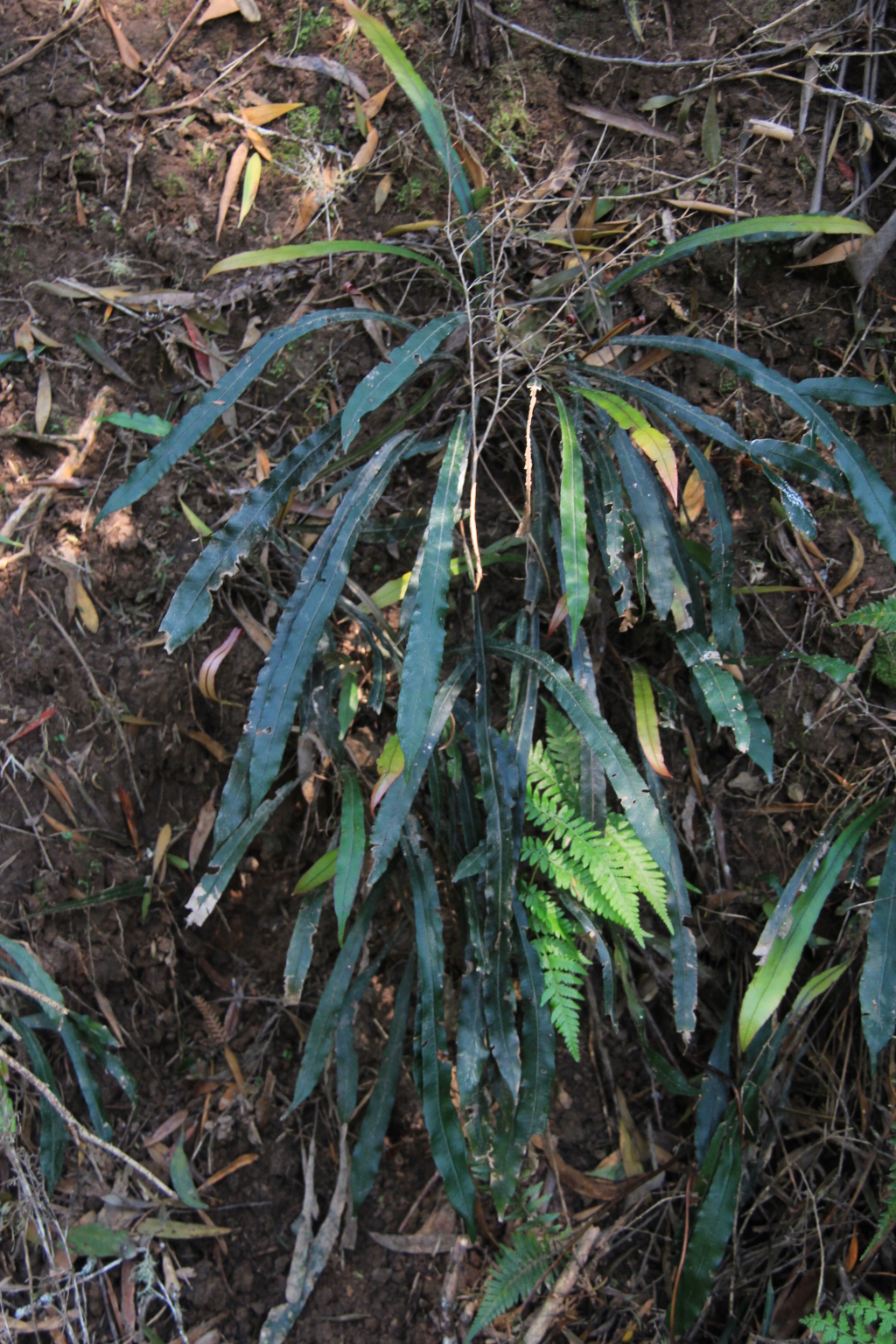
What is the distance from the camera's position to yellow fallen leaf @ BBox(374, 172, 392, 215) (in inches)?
66.2

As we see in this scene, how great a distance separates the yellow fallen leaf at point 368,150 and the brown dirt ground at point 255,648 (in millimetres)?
28

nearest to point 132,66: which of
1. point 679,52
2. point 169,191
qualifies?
point 169,191

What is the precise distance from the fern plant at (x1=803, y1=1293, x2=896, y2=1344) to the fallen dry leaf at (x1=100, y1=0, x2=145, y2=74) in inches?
102

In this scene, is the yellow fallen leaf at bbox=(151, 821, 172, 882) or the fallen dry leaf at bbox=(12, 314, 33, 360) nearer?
the yellow fallen leaf at bbox=(151, 821, 172, 882)

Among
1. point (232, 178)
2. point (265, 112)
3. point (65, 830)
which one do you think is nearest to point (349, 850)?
point (65, 830)

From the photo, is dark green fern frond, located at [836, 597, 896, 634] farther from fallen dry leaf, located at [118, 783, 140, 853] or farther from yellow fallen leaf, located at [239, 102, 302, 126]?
yellow fallen leaf, located at [239, 102, 302, 126]

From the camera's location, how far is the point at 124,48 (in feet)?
5.78

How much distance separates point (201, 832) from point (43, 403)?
37.0 inches

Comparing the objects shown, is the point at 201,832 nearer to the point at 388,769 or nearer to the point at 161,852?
the point at 161,852

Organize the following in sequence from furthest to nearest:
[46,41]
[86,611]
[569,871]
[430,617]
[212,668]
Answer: [46,41], [86,611], [212,668], [569,871], [430,617]

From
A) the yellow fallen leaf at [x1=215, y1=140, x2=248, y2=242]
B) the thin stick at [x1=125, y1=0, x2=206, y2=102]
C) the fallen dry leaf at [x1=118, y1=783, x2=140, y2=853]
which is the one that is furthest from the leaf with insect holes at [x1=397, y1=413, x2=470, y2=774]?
the thin stick at [x1=125, y1=0, x2=206, y2=102]

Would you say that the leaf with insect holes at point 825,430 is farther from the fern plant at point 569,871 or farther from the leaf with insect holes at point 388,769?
the leaf with insect holes at point 388,769

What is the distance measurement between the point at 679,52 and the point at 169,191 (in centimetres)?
107

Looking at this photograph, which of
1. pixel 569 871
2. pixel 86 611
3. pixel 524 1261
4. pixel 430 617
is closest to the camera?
pixel 430 617
